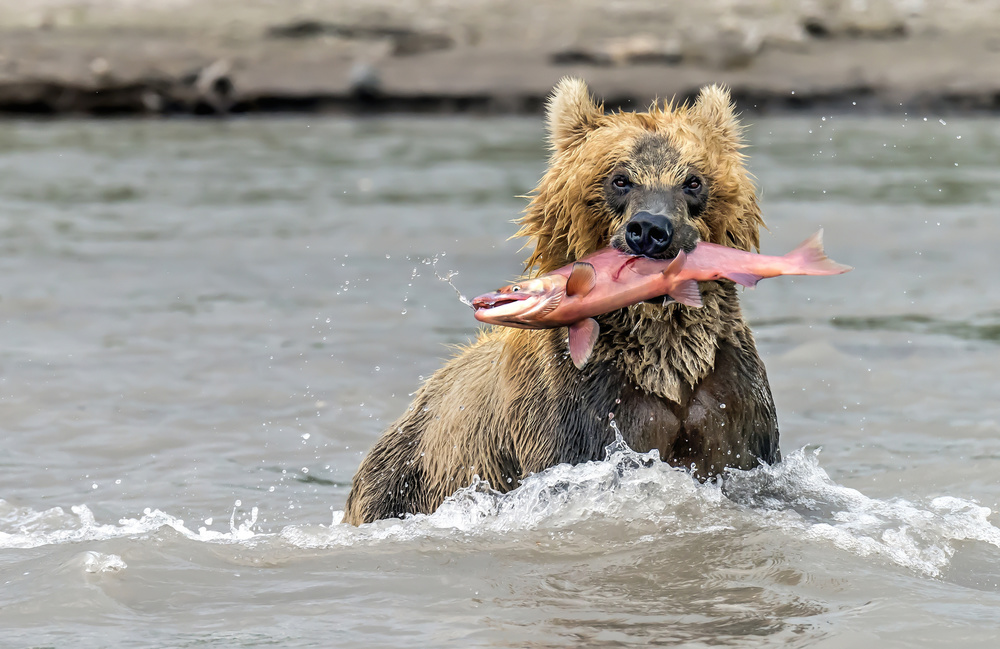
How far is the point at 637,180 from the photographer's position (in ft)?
17.1

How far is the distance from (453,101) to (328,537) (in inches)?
660

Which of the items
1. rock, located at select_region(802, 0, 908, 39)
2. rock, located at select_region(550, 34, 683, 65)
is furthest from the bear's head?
rock, located at select_region(802, 0, 908, 39)

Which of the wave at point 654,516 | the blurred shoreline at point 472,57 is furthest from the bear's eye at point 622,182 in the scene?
the blurred shoreline at point 472,57

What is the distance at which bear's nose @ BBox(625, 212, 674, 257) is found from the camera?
4879 millimetres

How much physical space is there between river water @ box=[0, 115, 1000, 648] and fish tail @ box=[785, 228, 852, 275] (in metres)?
0.87

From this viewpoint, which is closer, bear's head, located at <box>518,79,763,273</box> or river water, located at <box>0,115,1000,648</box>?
river water, located at <box>0,115,1000,648</box>

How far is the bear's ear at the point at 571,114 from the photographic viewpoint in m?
5.50

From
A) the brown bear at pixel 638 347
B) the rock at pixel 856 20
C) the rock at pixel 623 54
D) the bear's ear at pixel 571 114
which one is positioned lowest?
the brown bear at pixel 638 347

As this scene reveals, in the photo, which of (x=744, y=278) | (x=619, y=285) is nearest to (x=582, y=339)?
(x=619, y=285)

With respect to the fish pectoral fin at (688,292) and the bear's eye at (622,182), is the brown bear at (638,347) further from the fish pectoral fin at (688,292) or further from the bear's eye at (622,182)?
the fish pectoral fin at (688,292)

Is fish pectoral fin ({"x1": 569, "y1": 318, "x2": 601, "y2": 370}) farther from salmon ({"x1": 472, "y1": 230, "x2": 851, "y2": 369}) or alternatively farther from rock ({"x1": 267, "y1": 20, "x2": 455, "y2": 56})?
rock ({"x1": 267, "y1": 20, "x2": 455, "y2": 56})

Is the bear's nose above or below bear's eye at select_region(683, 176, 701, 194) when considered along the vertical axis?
below

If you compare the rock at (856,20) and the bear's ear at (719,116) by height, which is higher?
the rock at (856,20)

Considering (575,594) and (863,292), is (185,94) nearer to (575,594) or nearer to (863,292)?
(863,292)
